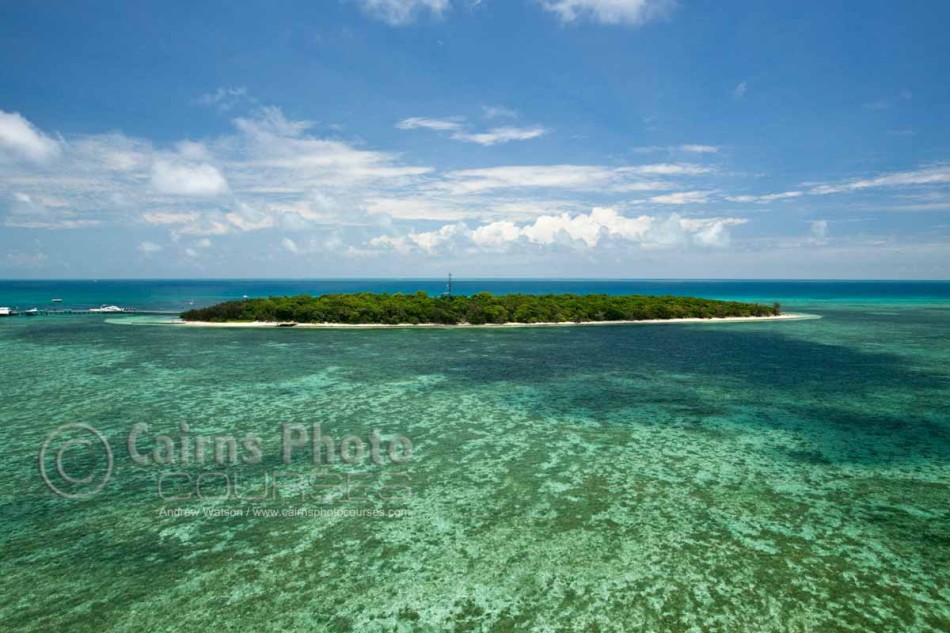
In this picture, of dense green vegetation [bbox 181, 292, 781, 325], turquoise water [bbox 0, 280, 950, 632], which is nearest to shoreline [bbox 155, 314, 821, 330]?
dense green vegetation [bbox 181, 292, 781, 325]

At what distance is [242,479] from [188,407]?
9129 mm

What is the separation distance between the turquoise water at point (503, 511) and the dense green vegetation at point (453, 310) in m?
32.0

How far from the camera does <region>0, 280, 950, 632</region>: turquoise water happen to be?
27.3 feet

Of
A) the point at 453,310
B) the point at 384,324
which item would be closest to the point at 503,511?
the point at 384,324

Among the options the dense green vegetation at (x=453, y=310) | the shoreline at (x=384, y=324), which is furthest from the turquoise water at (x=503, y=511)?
the dense green vegetation at (x=453, y=310)

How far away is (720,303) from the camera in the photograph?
230ft

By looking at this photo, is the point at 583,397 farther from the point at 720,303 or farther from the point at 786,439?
the point at 720,303

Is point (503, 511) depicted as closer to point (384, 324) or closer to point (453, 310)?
point (384, 324)

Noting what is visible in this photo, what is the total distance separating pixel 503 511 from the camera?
1165 cm

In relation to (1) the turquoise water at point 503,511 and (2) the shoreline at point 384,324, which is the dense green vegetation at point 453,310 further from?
(1) the turquoise water at point 503,511

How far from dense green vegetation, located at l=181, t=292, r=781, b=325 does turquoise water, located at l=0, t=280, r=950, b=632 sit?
105ft

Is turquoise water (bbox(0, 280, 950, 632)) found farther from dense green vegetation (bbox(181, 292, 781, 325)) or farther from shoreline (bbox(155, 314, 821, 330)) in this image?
dense green vegetation (bbox(181, 292, 781, 325))

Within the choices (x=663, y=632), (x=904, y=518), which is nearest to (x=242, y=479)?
(x=663, y=632)

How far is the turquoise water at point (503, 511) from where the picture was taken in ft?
27.3
